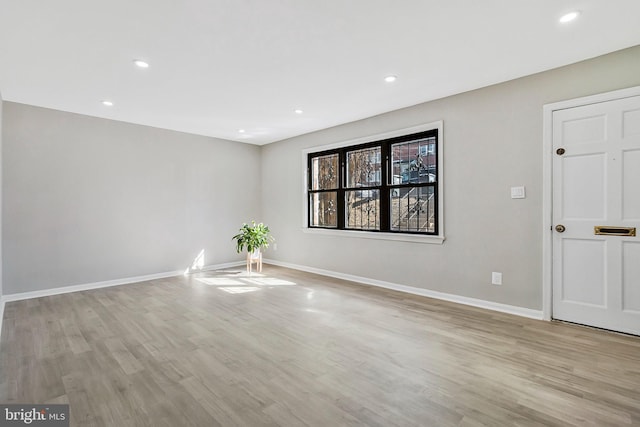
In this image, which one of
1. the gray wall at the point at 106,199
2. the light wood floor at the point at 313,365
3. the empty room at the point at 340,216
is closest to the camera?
the light wood floor at the point at 313,365

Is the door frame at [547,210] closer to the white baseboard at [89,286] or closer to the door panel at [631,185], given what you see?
the door panel at [631,185]

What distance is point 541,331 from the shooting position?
288 centimetres

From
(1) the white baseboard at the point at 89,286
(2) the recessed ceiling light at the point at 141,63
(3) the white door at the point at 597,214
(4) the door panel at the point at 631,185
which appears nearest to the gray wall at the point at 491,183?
(3) the white door at the point at 597,214

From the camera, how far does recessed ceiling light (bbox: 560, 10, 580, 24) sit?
2.20 m

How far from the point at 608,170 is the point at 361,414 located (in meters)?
3.02

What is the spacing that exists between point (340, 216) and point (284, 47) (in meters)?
3.06

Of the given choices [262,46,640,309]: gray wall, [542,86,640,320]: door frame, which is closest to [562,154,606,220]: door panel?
[542,86,640,320]: door frame

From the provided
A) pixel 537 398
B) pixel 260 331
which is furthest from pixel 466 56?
pixel 260 331

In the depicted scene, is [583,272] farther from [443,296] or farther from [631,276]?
[443,296]

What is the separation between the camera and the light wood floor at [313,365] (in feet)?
5.87

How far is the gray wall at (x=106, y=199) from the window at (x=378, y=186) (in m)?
1.91

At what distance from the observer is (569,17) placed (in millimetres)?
2248

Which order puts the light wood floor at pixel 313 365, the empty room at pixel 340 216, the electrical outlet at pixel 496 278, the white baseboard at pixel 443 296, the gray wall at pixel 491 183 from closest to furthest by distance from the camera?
1. the light wood floor at pixel 313 365
2. the empty room at pixel 340 216
3. the gray wall at pixel 491 183
4. the white baseboard at pixel 443 296
5. the electrical outlet at pixel 496 278

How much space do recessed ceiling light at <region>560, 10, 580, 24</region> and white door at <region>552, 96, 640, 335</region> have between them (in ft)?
3.37
